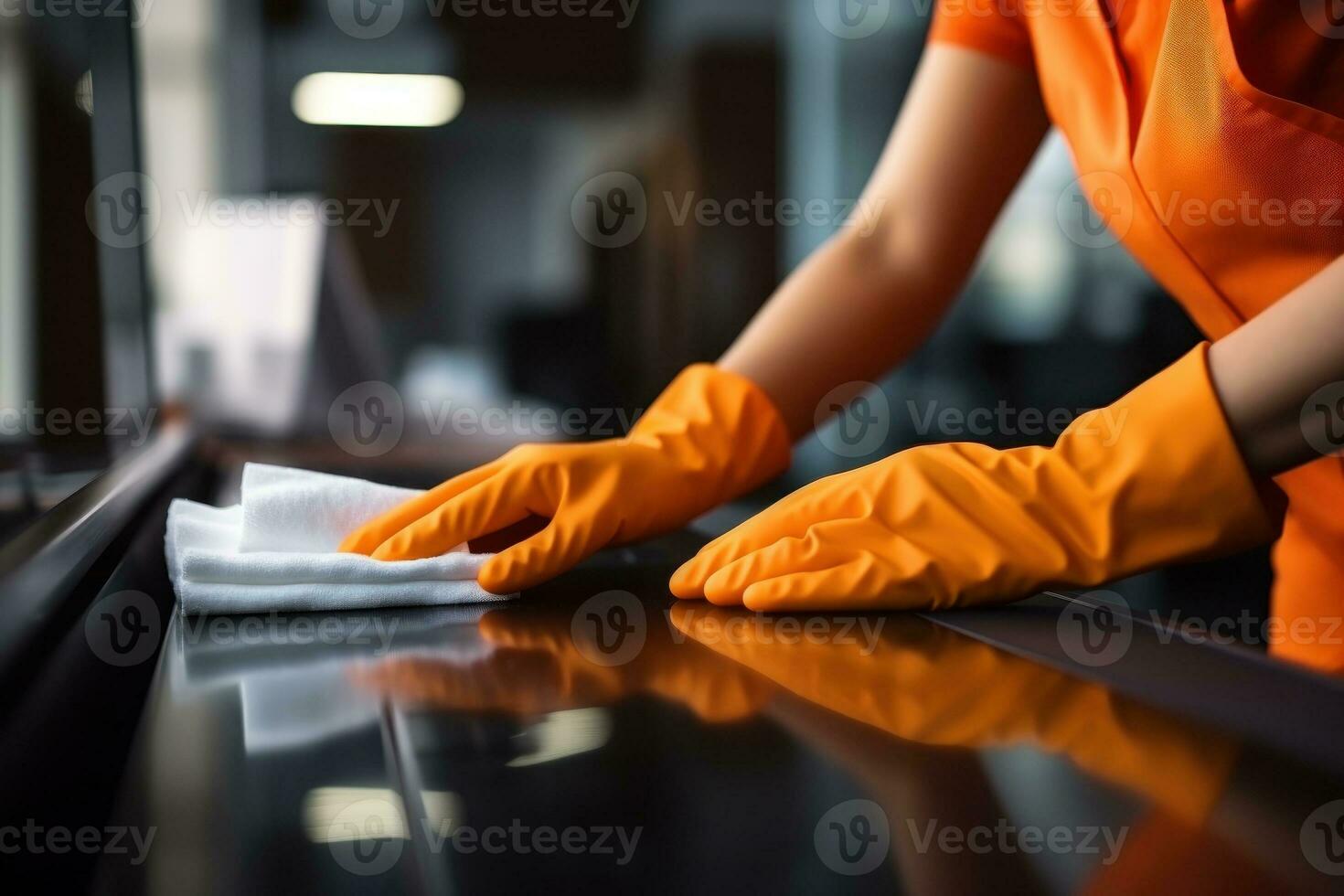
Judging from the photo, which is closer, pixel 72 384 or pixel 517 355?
pixel 72 384

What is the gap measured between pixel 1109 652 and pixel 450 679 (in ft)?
1.13

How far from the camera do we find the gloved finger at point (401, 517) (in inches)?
29.6

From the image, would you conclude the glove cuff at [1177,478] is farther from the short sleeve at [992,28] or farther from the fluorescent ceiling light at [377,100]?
the fluorescent ceiling light at [377,100]

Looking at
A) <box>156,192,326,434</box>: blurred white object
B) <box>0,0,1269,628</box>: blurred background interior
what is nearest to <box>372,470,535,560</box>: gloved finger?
<box>156,192,326,434</box>: blurred white object

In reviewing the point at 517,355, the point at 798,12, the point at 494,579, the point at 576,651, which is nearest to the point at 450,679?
the point at 576,651

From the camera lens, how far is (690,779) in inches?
15.3

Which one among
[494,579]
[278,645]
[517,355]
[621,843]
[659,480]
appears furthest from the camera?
[517,355]

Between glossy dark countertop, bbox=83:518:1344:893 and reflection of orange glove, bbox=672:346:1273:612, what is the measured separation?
3.7 inches

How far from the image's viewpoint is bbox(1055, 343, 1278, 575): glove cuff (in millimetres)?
664

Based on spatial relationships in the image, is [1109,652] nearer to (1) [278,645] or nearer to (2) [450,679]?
(2) [450,679]

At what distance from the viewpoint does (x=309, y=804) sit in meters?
0.37

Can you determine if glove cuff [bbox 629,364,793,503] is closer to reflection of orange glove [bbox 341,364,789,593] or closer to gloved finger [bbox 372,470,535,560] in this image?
reflection of orange glove [bbox 341,364,789,593]

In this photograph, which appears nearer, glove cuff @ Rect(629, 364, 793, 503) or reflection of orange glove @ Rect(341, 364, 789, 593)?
reflection of orange glove @ Rect(341, 364, 789, 593)

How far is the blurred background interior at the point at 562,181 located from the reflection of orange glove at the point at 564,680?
2.07 meters
